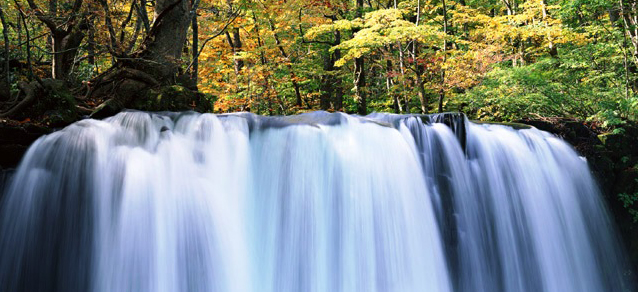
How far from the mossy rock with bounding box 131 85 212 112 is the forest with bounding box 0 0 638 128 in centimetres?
2

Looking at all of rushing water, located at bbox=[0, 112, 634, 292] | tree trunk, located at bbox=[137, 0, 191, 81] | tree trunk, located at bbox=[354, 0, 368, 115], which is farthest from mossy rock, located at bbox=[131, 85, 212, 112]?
tree trunk, located at bbox=[354, 0, 368, 115]

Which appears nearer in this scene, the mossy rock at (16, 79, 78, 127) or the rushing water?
the rushing water

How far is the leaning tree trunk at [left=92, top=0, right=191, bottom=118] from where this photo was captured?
7250 mm

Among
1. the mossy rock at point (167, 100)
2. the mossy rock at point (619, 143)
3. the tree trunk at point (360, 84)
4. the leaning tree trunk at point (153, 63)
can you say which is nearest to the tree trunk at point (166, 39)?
the leaning tree trunk at point (153, 63)

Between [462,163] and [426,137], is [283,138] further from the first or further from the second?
[462,163]

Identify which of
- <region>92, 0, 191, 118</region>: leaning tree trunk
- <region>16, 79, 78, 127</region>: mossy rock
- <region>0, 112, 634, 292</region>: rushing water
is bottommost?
<region>0, 112, 634, 292</region>: rushing water

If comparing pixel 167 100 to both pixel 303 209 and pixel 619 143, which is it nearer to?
pixel 303 209

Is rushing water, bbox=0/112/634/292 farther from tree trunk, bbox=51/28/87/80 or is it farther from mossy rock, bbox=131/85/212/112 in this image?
tree trunk, bbox=51/28/87/80

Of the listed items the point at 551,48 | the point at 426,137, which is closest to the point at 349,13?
the point at 551,48

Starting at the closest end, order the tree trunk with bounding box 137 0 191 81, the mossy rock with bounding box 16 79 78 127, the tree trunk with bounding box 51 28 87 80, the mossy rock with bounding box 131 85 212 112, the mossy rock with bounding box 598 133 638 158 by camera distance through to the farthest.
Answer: the mossy rock with bounding box 16 79 78 127 < the mossy rock with bounding box 598 133 638 158 < the mossy rock with bounding box 131 85 212 112 < the tree trunk with bounding box 51 28 87 80 < the tree trunk with bounding box 137 0 191 81

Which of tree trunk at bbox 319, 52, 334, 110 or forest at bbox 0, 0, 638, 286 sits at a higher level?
tree trunk at bbox 319, 52, 334, 110

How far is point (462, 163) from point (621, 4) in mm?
6106

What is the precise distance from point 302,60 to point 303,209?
42.1ft

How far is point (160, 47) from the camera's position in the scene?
8.12 m
